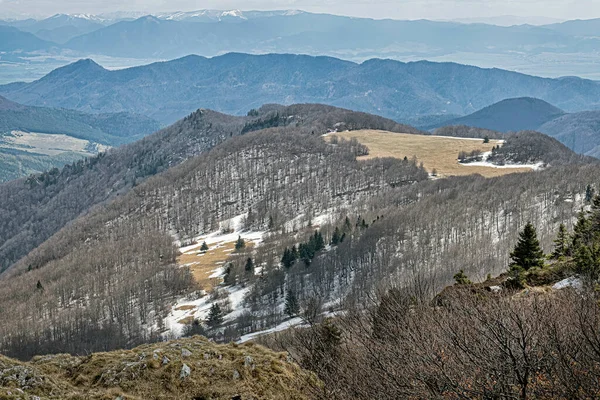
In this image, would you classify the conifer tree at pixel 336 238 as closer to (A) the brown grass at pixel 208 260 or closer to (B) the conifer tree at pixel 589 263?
(A) the brown grass at pixel 208 260

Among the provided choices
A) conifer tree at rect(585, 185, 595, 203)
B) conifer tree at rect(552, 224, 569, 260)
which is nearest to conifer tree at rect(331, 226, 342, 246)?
conifer tree at rect(585, 185, 595, 203)

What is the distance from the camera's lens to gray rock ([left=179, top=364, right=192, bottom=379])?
1843 centimetres

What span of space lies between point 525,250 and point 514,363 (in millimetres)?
25918

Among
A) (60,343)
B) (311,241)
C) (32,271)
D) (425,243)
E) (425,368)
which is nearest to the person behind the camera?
(425,368)

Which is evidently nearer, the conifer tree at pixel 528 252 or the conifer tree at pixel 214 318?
the conifer tree at pixel 528 252

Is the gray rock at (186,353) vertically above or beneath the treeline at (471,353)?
beneath

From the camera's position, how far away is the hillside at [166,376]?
1677 cm

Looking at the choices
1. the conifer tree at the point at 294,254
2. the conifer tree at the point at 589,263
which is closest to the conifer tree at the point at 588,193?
the conifer tree at the point at 294,254

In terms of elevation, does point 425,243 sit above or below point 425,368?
below

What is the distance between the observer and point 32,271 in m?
175

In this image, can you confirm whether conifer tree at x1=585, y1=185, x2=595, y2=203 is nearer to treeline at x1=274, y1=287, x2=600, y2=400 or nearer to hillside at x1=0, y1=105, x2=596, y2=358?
hillside at x1=0, y1=105, x2=596, y2=358

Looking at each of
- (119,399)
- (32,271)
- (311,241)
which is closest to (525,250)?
(119,399)

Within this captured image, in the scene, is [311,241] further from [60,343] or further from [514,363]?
[514,363]

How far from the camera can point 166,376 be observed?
18422 mm
